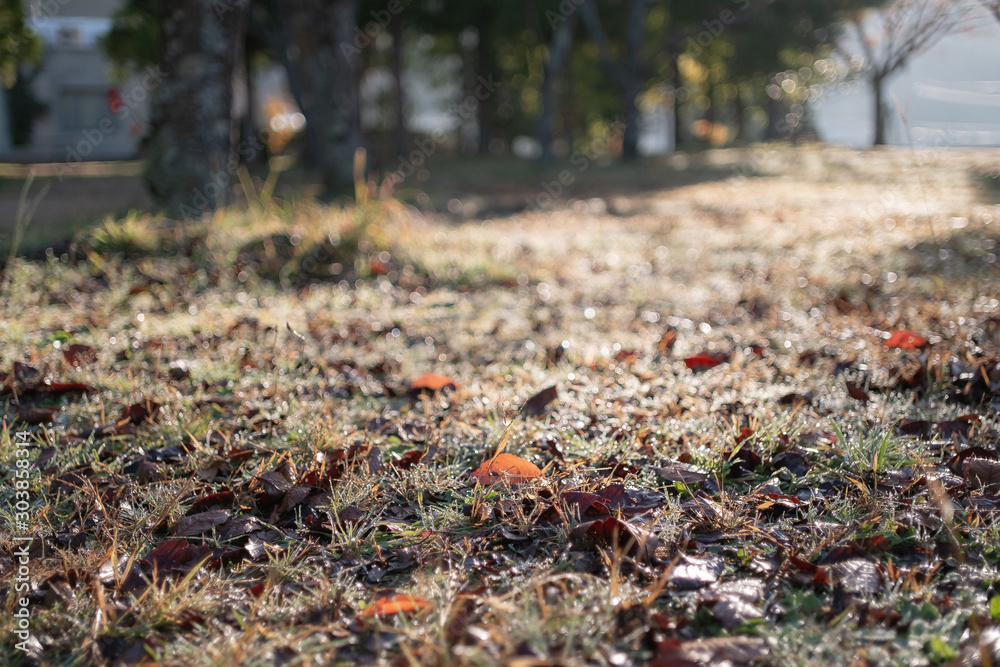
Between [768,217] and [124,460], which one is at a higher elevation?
[768,217]

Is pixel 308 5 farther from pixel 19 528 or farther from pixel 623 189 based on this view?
pixel 19 528

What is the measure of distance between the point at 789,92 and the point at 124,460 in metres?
26.6

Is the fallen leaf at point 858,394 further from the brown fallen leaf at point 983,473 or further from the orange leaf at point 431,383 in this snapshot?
the orange leaf at point 431,383

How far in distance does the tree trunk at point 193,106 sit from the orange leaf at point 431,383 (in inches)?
162

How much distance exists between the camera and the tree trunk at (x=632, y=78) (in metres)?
17.5

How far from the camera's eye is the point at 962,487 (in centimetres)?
179

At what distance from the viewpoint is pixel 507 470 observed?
1.93m

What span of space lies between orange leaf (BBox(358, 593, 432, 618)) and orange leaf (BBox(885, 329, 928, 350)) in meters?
2.28

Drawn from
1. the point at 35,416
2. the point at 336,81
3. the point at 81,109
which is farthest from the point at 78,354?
the point at 81,109

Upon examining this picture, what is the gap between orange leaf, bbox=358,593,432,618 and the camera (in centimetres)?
141

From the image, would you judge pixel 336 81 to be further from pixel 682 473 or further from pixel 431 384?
pixel 682 473

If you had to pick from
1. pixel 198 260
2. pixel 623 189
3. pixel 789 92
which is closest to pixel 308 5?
pixel 623 189

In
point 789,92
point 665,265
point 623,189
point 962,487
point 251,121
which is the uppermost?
point 789,92

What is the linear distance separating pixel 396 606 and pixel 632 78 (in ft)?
59.3
